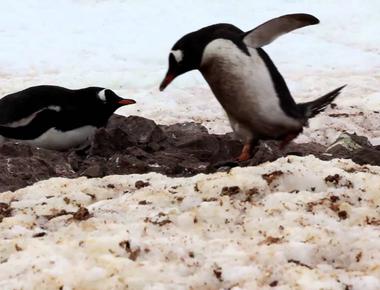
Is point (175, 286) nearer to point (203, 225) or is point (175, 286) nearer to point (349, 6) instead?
point (203, 225)

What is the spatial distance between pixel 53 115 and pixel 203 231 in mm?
3324

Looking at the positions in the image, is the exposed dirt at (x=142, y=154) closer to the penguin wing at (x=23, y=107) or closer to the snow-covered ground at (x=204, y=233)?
the penguin wing at (x=23, y=107)

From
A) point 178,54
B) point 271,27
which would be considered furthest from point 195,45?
point 271,27

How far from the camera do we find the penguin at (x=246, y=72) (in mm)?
5449

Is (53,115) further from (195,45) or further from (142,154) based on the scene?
(195,45)

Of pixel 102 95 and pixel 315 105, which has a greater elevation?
pixel 315 105

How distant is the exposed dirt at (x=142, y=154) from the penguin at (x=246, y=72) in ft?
0.54

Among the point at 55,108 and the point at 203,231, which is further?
the point at 55,108

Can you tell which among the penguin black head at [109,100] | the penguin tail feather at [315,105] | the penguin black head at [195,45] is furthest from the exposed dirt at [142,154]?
the penguin black head at [195,45]

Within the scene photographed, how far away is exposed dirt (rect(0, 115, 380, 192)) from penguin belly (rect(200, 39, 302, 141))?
6.4 inches

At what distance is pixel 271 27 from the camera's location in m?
5.54

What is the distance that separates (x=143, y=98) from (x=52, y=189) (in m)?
4.87

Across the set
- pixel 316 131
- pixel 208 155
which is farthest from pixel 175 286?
pixel 316 131

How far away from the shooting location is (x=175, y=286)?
113 inches
